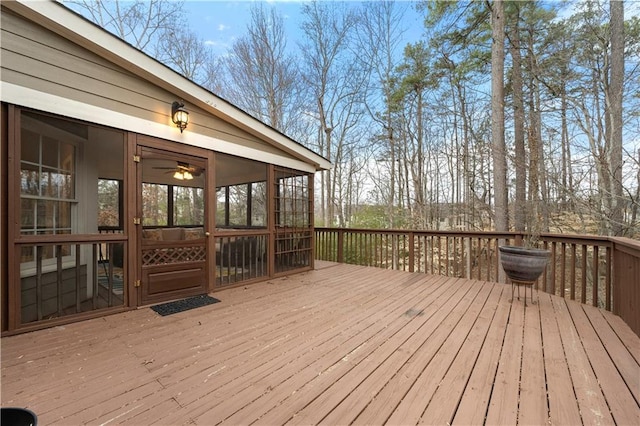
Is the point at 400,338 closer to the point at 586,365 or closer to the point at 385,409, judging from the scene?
the point at 385,409

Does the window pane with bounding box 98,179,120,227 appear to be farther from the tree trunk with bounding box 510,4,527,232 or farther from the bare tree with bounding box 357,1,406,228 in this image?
the tree trunk with bounding box 510,4,527,232

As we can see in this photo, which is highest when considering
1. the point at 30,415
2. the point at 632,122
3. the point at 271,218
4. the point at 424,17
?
the point at 424,17

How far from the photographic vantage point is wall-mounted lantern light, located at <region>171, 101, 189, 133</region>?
3307 mm

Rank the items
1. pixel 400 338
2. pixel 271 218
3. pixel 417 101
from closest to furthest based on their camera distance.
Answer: pixel 400 338, pixel 271 218, pixel 417 101

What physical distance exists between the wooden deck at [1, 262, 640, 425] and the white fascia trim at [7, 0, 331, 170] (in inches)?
108

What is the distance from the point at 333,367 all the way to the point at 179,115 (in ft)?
10.9

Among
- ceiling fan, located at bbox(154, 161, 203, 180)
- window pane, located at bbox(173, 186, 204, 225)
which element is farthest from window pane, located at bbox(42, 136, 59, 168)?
window pane, located at bbox(173, 186, 204, 225)

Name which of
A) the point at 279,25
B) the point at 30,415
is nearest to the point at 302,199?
the point at 30,415

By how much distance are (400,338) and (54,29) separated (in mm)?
4370

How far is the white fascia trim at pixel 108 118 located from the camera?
233cm

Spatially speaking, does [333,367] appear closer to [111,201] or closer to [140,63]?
[140,63]

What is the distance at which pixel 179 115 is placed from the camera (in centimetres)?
331

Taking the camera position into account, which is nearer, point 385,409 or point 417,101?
point 385,409

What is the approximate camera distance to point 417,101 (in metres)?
9.60
